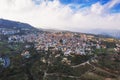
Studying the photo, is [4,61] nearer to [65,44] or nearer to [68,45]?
[68,45]

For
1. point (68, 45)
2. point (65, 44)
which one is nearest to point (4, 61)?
point (68, 45)

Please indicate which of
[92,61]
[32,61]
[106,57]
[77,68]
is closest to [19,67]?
[32,61]

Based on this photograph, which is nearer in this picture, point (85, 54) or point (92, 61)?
point (92, 61)

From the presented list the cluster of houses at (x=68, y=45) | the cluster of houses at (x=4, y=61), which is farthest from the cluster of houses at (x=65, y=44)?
the cluster of houses at (x=4, y=61)

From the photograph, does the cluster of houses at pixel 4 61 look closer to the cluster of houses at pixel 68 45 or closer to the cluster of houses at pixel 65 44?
the cluster of houses at pixel 65 44

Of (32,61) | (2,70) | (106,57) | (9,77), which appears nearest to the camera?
(9,77)

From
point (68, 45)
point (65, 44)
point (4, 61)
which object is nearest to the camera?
point (4, 61)

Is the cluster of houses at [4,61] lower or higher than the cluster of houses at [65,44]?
lower

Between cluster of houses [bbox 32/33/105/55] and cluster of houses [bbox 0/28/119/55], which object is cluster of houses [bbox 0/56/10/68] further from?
cluster of houses [bbox 32/33/105/55]

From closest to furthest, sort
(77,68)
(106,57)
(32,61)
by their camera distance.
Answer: (77,68) → (32,61) → (106,57)

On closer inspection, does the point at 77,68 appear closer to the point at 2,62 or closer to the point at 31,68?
the point at 31,68
